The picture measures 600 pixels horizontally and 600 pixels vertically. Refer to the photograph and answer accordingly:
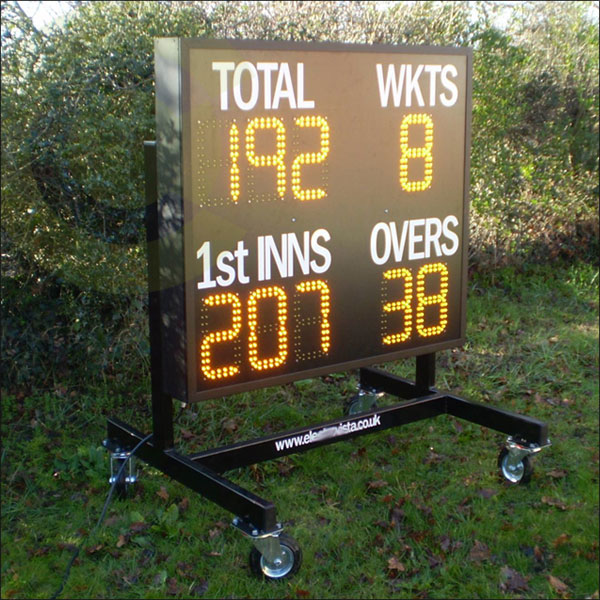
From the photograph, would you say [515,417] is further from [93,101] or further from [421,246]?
[93,101]

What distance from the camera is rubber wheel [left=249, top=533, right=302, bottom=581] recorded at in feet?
14.0

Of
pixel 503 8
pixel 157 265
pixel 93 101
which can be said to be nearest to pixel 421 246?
pixel 157 265

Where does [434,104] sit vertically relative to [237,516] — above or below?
above

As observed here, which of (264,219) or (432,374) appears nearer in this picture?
(264,219)

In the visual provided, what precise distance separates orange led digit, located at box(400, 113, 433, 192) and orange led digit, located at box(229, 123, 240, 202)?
945 mm

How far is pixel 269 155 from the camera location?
422 centimetres

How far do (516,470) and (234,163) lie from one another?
2.47 metres

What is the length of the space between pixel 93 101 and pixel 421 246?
7.48 ft

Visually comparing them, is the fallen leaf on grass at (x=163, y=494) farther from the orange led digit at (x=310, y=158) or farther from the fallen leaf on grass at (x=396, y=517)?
the orange led digit at (x=310, y=158)

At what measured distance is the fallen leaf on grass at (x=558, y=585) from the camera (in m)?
4.25

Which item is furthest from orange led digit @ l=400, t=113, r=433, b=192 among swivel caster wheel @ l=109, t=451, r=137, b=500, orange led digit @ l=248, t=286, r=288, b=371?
swivel caster wheel @ l=109, t=451, r=137, b=500

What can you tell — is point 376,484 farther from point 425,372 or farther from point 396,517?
point 425,372

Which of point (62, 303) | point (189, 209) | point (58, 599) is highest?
point (189, 209)

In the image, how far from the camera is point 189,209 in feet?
13.1
